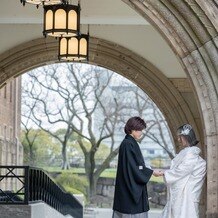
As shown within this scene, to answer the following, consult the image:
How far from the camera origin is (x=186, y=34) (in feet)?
30.7

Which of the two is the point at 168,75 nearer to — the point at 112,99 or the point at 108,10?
the point at 108,10

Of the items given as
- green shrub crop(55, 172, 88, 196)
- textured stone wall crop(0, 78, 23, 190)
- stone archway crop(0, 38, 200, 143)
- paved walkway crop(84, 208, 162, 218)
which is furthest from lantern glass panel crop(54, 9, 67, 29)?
green shrub crop(55, 172, 88, 196)

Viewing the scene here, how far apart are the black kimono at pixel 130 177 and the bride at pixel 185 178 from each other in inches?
11.0

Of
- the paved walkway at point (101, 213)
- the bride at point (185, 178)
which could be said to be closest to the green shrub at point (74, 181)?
the paved walkway at point (101, 213)

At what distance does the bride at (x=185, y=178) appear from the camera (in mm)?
8938

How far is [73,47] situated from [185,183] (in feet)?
19.2

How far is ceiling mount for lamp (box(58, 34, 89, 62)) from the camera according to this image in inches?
567

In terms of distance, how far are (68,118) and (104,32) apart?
18.7m

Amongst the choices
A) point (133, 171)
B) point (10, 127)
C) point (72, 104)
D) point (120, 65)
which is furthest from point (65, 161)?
point (133, 171)

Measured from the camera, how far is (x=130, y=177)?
8805 mm

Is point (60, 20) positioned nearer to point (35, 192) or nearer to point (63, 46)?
point (63, 46)

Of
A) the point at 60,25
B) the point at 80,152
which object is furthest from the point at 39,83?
the point at 60,25

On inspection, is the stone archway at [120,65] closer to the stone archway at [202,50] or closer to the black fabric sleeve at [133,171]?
the stone archway at [202,50]

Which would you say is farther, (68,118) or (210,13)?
(68,118)
